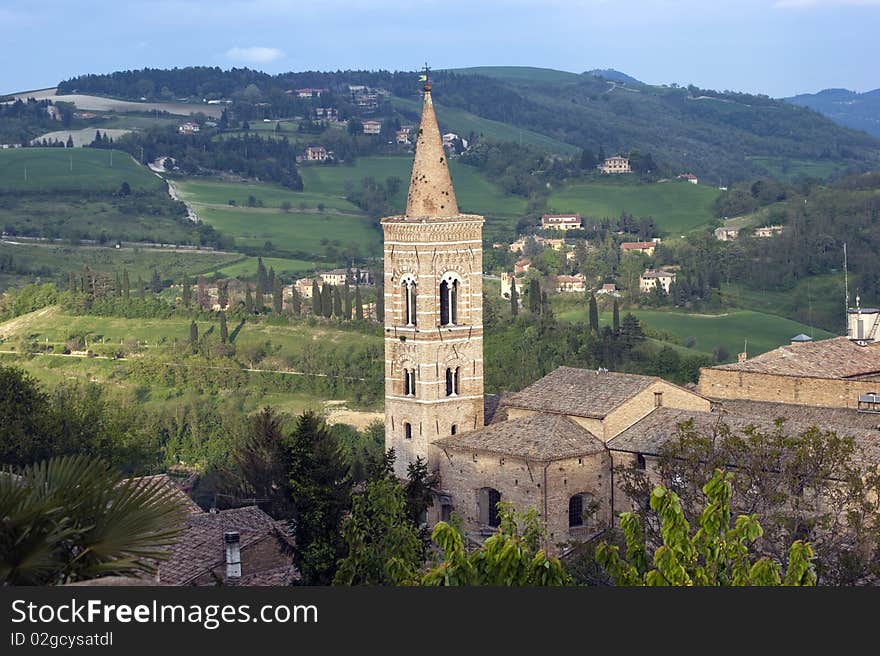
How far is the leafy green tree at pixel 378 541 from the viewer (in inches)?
981

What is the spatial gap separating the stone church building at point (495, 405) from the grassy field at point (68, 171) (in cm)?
10095

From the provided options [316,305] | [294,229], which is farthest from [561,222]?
[316,305]

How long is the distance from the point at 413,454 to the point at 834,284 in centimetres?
6538

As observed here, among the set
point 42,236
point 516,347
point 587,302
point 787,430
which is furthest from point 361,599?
point 42,236

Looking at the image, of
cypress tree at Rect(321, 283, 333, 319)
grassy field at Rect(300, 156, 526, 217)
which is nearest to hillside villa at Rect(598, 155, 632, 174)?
grassy field at Rect(300, 156, 526, 217)

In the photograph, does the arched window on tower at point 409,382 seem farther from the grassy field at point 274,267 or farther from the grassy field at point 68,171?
the grassy field at point 68,171

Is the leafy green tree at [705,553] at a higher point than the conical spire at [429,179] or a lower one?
lower

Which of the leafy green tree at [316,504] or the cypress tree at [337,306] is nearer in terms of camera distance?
the leafy green tree at [316,504]

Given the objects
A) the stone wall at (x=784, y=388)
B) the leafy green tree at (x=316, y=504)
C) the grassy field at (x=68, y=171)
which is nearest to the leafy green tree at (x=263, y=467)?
the leafy green tree at (x=316, y=504)

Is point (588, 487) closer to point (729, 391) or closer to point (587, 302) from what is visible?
point (729, 391)

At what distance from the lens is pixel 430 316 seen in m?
40.0

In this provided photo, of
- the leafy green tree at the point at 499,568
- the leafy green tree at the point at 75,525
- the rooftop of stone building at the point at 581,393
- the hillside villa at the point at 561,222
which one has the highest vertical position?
the hillside villa at the point at 561,222

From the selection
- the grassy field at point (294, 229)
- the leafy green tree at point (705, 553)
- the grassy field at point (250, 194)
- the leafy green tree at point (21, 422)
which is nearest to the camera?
the leafy green tree at point (705, 553)

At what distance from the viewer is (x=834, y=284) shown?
329 feet
